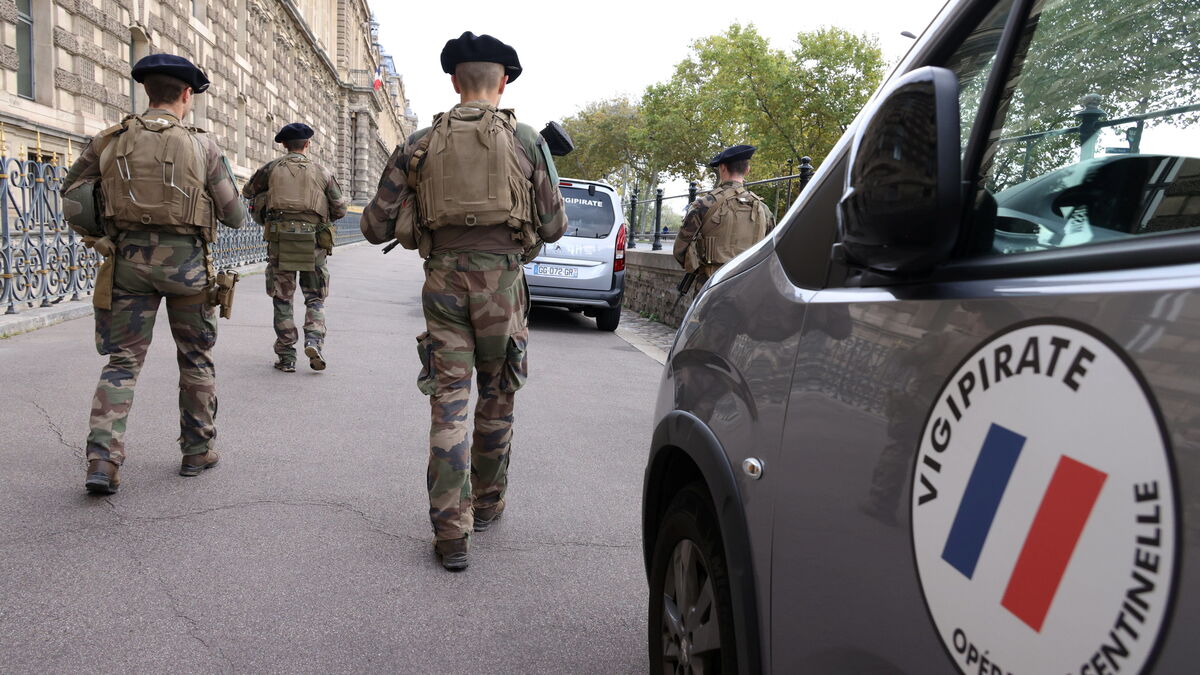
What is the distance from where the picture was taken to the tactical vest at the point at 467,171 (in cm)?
369

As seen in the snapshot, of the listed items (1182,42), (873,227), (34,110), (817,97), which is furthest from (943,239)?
(817,97)

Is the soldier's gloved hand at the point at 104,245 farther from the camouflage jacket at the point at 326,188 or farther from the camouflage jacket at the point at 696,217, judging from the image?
the camouflage jacket at the point at 696,217

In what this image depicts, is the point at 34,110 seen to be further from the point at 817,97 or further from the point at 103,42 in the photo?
the point at 817,97

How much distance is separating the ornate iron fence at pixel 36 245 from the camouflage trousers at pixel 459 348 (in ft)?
26.0

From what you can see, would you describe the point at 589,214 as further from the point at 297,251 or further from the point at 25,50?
the point at 25,50

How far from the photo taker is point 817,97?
4481 cm

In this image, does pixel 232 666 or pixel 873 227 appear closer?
pixel 873 227

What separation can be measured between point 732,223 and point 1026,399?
7.30 m

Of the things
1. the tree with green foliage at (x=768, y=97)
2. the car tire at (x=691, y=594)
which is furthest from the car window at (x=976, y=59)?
the tree with green foliage at (x=768, y=97)

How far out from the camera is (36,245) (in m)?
10.3

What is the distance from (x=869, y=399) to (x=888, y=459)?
4.0 inches

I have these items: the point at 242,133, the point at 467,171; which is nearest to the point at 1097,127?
the point at 467,171

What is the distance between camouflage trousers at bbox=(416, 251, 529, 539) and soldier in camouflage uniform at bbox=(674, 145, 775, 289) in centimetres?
456

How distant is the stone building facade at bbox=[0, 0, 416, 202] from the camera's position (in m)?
16.9
